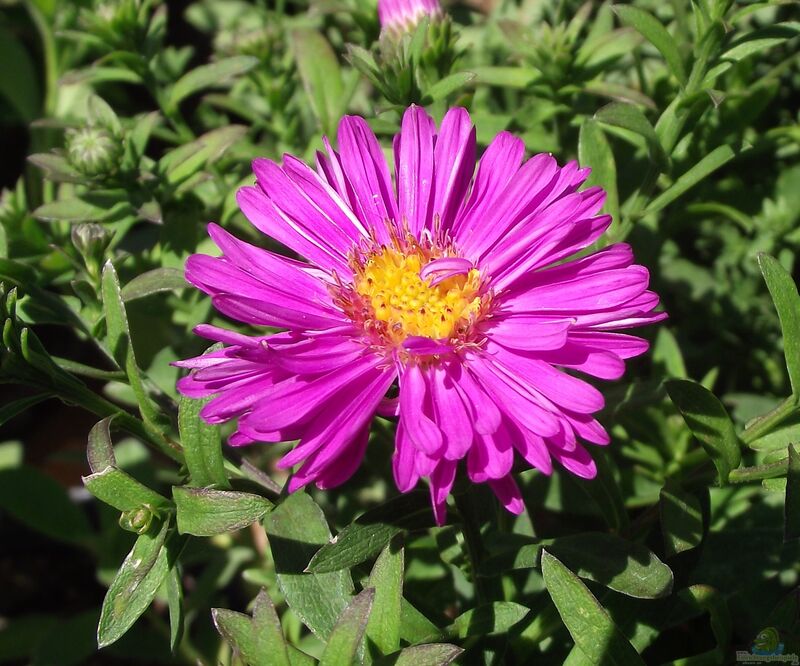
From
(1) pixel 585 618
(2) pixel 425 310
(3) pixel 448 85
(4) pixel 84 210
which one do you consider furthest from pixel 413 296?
(4) pixel 84 210

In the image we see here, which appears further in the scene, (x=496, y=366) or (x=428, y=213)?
(x=428, y=213)

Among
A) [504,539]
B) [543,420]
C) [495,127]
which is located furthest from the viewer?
[495,127]

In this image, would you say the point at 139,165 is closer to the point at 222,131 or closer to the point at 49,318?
the point at 222,131

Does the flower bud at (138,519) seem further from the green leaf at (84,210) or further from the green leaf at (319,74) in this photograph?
the green leaf at (319,74)

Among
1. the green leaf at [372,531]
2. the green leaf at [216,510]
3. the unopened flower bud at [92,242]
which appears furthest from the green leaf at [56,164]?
the green leaf at [372,531]

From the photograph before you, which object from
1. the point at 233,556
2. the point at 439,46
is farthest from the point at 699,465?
the point at 233,556

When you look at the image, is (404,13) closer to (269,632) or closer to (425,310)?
(425,310)
